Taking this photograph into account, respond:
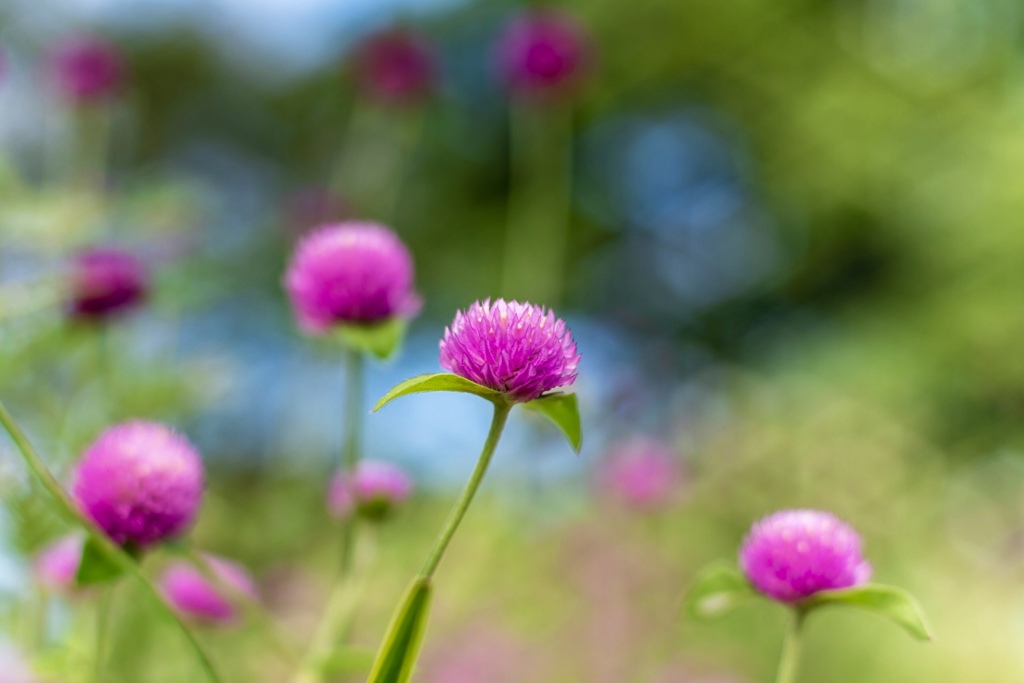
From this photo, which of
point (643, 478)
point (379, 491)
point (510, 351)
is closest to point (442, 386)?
point (510, 351)

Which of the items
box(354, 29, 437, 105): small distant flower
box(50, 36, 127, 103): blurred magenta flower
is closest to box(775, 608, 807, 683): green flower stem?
box(50, 36, 127, 103): blurred magenta flower

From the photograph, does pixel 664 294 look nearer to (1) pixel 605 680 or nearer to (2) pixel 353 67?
(2) pixel 353 67

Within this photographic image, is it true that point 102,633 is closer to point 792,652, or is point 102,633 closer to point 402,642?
point 402,642

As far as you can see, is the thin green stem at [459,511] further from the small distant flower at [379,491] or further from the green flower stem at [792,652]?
the small distant flower at [379,491]

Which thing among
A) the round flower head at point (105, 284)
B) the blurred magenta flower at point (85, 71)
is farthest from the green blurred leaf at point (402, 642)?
the blurred magenta flower at point (85, 71)

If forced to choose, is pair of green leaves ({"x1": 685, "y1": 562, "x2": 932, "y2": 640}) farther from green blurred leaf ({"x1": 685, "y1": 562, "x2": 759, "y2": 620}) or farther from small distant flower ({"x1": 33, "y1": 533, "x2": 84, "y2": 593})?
small distant flower ({"x1": 33, "y1": 533, "x2": 84, "y2": 593})
